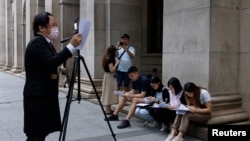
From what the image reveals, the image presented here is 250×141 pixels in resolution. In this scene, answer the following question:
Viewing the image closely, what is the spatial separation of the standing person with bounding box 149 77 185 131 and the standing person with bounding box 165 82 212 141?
213 millimetres

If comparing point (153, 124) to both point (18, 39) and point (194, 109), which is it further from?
point (18, 39)

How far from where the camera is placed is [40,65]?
11.0ft

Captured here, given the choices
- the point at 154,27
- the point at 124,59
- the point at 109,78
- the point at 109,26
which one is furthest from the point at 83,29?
the point at 154,27

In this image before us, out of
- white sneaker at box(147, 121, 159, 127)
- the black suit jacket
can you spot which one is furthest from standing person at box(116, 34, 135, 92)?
the black suit jacket

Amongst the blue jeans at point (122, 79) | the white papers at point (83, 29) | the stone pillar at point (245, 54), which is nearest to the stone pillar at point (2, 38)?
the blue jeans at point (122, 79)

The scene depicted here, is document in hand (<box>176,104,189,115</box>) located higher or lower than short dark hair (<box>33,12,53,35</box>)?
lower

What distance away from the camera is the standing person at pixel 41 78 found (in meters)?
3.31

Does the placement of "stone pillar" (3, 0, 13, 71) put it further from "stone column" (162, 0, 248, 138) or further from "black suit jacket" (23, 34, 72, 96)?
"black suit jacket" (23, 34, 72, 96)

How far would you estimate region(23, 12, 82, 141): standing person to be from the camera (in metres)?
3.31

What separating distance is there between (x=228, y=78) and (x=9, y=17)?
27909 mm

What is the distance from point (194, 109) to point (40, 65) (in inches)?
121

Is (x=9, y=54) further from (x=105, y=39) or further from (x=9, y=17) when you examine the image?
(x=105, y=39)

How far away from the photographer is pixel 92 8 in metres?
10.3

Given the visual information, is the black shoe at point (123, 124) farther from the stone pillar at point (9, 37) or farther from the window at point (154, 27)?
the stone pillar at point (9, 37)
